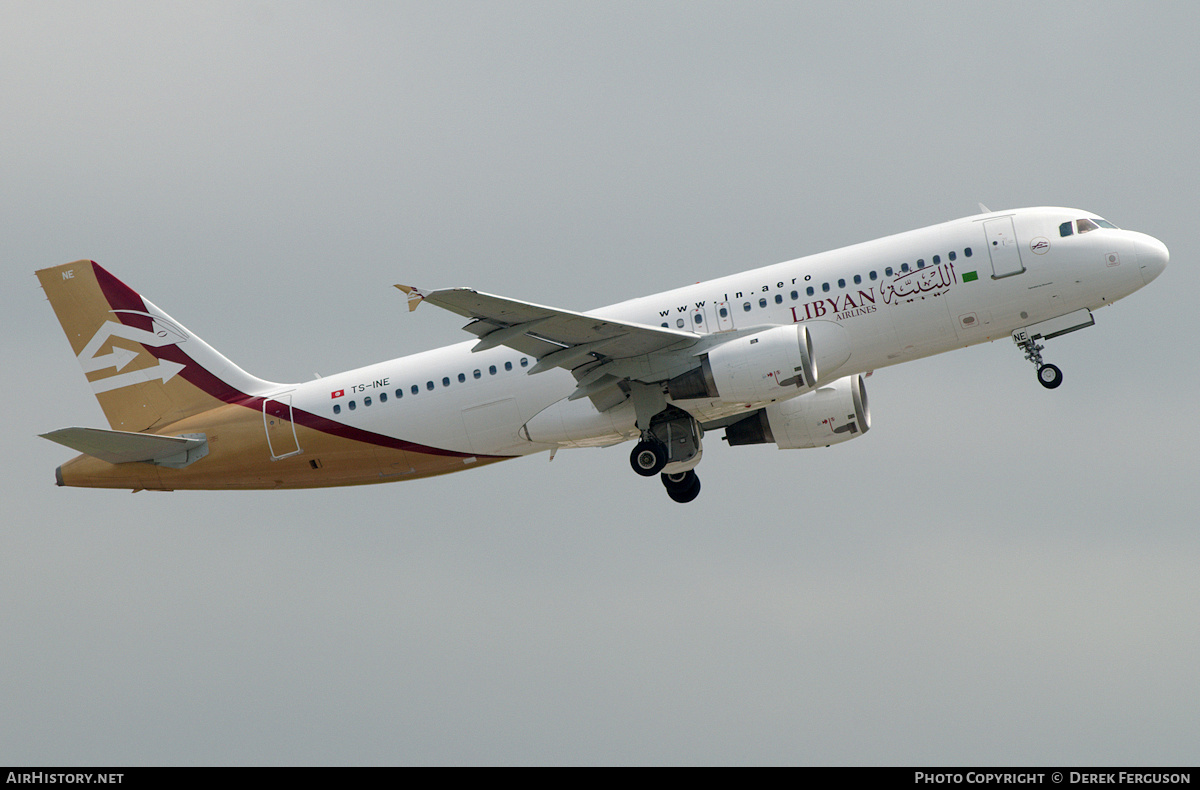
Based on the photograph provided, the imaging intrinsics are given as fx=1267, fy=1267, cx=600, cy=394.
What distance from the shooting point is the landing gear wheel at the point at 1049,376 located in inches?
1395

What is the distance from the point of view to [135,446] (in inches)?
1485

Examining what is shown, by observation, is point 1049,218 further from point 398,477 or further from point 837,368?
point 398,477

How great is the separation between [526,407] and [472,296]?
Answer: 6.93m

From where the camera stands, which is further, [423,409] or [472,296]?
[423,409]

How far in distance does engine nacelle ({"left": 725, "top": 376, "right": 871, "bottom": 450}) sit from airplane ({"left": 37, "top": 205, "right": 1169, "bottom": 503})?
5cm

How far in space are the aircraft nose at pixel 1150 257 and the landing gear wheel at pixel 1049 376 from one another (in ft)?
11.3

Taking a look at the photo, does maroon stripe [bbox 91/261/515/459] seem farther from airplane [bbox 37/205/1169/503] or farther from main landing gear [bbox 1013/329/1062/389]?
main landing gear [bbox 1013/329/1062/389]

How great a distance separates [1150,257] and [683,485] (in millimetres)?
15147

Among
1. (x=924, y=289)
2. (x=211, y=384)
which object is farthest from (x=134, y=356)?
(x=924, y=289)

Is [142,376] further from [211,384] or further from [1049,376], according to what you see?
[1049,376]

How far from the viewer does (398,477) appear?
38.7m

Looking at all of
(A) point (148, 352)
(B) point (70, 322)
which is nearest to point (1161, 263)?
(A) point (148, 352)

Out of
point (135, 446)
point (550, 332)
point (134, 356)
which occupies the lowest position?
point (135, 446)

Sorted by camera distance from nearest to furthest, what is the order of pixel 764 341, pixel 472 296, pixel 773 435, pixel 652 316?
1. pixel 472 296
2. pixel 764 341
3. pixel 652 316
4. pixel 773 435
